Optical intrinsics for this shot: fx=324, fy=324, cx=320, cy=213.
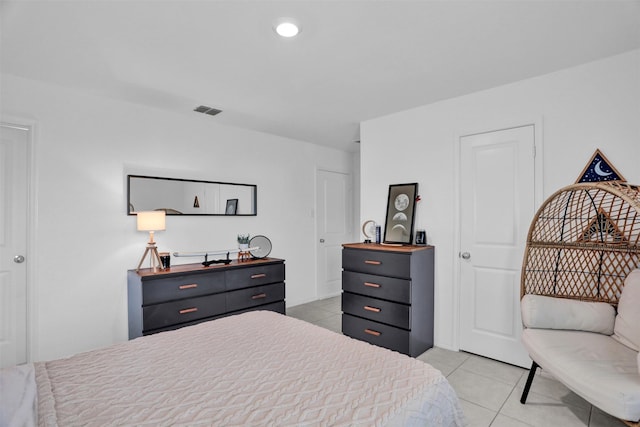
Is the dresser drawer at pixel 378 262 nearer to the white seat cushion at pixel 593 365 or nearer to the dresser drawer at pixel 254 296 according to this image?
the dresser drawer at pixel 254 296

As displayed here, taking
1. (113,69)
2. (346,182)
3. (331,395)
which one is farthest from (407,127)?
(331,395)

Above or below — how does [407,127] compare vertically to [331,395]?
above

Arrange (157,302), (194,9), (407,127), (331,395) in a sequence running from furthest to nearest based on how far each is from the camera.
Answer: (407,127)
(157,302)
(194,9)
(331,395)

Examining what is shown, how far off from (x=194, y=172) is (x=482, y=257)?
3095 millimetres

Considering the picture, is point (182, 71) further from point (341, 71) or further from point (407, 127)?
point (407, 127)

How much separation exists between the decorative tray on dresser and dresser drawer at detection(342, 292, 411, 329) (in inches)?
32.9

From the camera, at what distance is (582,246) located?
2.34m

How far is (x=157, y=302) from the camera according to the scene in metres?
2.85

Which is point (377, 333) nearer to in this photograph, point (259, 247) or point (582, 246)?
point (259, 247)

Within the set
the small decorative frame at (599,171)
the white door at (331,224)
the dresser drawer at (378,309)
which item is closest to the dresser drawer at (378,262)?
the dresser drawer at (378,309)

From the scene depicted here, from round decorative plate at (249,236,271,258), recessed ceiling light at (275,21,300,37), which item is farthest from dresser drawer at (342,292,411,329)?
recessed ceiling light at (275,21,300,37)

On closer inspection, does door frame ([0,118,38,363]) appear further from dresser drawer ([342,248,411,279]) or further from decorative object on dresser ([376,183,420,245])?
decorative object on dresser ([376,183,420,245])

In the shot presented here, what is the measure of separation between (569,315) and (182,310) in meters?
3.03

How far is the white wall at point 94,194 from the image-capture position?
106 inches
